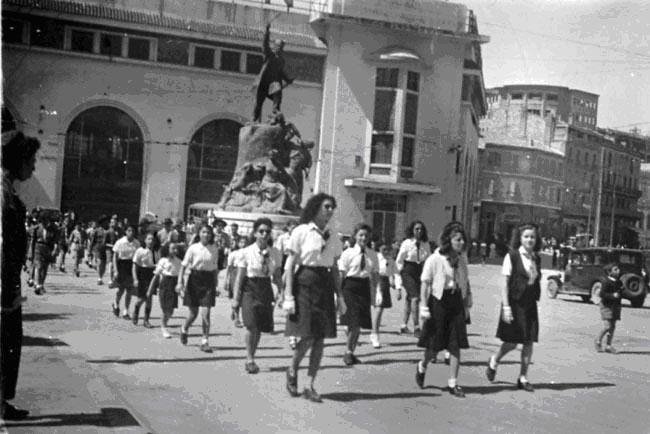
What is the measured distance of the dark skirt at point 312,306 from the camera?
8047mm

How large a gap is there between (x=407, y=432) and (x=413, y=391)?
183 cm

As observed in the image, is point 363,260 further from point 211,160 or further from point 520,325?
point 211,160

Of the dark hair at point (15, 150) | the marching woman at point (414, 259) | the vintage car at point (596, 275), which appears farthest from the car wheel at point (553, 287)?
the dark hair at point (15, 150)

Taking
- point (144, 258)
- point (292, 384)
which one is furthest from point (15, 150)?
point (144, 258)

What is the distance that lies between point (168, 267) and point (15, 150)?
730cm

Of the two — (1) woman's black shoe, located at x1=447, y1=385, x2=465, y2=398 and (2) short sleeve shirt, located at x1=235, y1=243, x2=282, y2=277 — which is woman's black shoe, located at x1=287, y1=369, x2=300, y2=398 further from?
(2) short sleeve shirt, located at x1=235, y1=243, x2=282, y2=277

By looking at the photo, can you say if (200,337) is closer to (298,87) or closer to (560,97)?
(298,87)

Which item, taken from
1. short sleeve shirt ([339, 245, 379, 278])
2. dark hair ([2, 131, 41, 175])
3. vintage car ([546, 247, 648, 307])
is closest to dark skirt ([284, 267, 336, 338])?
short sleeve shirt ([339, 245, 379, 278])

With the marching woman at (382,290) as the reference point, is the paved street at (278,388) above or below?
below

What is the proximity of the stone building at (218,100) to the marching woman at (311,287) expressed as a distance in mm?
36128

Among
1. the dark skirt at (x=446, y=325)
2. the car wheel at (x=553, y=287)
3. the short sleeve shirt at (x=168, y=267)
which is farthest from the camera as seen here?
the car wheel at (x=553, y=287)

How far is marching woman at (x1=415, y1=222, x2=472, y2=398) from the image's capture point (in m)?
8.70

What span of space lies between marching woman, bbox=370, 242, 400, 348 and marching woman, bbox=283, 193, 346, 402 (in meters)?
3.01

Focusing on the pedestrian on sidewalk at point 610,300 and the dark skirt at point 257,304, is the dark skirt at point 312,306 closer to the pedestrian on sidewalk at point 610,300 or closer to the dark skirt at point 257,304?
the dark skirt at point 257,304
